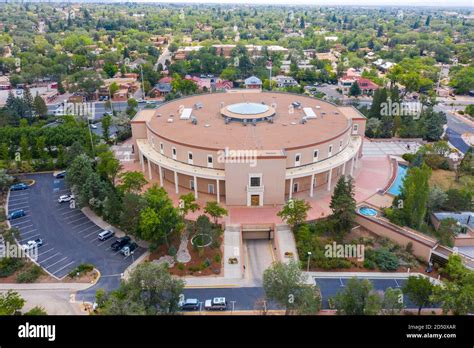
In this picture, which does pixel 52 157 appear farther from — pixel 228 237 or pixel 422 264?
pixel 422 264

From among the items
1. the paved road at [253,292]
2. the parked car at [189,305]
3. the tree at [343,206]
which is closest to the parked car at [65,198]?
the paved road at [253,292]

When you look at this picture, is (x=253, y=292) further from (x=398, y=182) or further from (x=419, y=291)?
(x=398, y=182)

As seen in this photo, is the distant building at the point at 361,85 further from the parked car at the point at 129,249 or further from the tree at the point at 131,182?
the parked car at the point at 129,249

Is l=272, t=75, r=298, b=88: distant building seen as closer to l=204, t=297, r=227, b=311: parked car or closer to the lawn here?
the lawn

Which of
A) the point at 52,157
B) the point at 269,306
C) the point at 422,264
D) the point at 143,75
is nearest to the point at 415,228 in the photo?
the point at 422,264

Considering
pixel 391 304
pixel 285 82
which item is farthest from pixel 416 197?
pixel 285 82

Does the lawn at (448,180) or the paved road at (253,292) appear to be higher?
the lawn at (448,180)
